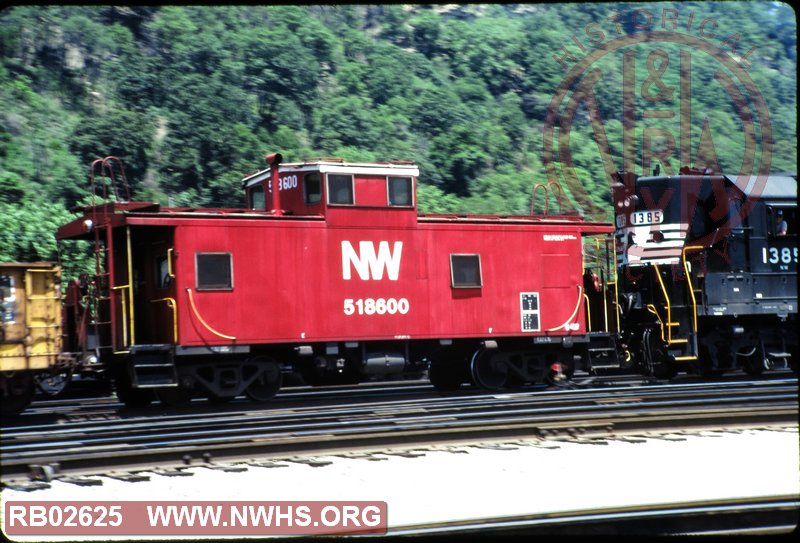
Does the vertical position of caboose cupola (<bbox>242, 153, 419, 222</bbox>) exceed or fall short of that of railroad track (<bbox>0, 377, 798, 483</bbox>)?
it exceeds it

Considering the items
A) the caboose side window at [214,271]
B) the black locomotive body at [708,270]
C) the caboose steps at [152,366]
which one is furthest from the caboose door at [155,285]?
the black locomotive body at [708,270]

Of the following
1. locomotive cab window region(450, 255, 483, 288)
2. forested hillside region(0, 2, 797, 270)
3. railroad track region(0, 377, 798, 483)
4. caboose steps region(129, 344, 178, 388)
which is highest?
forested hillside region(0, 2, 797, 270)

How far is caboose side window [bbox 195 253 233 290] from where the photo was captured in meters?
15.4

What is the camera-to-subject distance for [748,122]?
72812 millimetres

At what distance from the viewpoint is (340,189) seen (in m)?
16.5

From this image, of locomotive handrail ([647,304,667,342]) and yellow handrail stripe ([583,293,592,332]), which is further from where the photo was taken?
yellow handrail stripe ([583,293,592,332])

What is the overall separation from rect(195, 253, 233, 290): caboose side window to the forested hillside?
36.3 ft

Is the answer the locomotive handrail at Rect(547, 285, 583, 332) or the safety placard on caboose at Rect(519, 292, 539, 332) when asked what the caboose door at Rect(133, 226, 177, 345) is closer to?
the safety placard on caboose at Rect(519, 292, 539, 332)

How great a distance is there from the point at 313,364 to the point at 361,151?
31991 millimetres

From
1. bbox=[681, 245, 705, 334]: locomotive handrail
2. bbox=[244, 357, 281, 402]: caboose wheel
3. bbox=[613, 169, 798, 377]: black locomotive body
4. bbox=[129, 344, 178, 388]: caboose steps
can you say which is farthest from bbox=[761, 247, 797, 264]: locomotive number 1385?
bbox=[129, 344, 178, 388]: caboose steps

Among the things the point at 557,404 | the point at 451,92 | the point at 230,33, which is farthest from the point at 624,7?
the point at 557,404

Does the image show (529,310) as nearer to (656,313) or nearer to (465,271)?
(465,271)

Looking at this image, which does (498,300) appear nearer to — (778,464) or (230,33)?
(778,464)

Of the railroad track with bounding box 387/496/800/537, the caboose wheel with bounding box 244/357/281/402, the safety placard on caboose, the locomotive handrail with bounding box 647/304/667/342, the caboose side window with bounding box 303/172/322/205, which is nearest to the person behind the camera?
Answer: the railroad track with bounding box 387/496/800/537
